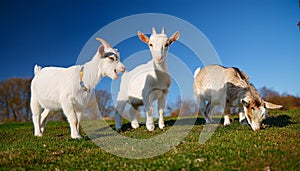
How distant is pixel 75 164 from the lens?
5676 mm

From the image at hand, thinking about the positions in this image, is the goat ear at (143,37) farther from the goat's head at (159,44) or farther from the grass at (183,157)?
the grass at (183,157)

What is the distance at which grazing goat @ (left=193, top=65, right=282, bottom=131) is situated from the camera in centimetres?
937

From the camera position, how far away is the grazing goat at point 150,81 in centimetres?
970

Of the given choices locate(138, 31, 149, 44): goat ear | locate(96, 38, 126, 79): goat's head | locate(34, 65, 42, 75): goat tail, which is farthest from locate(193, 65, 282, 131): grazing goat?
locate(34, 65, 42, 75): goat tail

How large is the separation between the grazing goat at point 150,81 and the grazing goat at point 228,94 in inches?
96.7

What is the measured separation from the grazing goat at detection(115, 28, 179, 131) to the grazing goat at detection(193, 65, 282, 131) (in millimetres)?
2457

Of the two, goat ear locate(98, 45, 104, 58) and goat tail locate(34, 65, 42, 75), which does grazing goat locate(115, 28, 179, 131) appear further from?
goat tail locate(34, 65, 42, 75)

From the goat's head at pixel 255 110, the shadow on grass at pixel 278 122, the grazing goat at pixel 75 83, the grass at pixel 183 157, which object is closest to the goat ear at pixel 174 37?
the grazing goat at pixel 75 83

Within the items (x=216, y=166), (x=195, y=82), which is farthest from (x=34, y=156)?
(x=195, y=82)

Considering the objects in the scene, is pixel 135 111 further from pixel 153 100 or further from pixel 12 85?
pixel 12 85

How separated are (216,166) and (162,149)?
1.94 metres

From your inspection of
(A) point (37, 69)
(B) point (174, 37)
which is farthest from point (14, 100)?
(B) point (174, 37)

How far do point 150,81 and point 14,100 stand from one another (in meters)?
47.5

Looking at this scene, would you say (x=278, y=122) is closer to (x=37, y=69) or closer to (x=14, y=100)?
(x=37, y=69)
